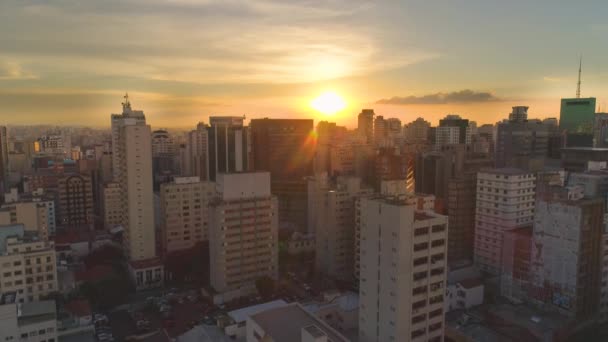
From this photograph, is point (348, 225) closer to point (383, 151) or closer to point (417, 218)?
point (417, 218)

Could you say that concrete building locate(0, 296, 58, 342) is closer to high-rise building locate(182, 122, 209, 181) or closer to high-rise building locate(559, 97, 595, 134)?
high-rise building locate(182, 122, 209, 181)

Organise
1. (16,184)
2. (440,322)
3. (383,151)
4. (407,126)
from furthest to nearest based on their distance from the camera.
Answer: (407,126)
(16,184)
(383,151)
(440,322)

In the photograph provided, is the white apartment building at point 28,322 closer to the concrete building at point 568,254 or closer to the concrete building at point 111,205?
the concrete building at point 568,254

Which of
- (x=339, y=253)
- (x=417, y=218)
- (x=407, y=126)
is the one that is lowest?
(x=339, y=253)

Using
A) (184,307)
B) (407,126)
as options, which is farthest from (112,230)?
(407,126)

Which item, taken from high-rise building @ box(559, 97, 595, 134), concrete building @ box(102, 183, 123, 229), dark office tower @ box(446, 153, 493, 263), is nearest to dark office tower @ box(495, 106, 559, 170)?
high-rise building @ box(559, 97, 595, 134)

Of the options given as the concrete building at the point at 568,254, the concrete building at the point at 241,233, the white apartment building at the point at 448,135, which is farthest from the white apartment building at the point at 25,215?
the white apartment building at the point at 448,135

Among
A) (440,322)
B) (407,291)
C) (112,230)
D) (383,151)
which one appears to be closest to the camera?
Result: (407,291)
